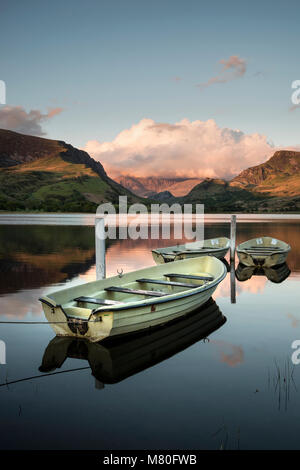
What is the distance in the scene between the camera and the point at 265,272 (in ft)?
93.4

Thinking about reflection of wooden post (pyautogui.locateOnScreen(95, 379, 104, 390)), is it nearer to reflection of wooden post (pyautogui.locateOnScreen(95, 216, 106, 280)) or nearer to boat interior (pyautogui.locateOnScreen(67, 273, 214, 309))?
boat interior (pyautogui.locateOnScreen(67, 273, 214, 309))

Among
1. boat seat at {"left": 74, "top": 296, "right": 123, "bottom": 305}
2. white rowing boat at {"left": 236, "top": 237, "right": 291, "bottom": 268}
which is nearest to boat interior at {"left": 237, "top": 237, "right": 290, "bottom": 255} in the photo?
white rowing boat at {"left": 236, "top": 237, "right": 291, "bottom": 268}

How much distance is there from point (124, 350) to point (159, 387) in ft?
8.43

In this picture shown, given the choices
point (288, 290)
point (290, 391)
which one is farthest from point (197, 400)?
point (288, 290)

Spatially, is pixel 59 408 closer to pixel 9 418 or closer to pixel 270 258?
pixel 9 418

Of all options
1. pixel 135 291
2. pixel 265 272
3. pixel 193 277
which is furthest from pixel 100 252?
pixel 265 272

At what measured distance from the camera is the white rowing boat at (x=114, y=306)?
11188 millimetres

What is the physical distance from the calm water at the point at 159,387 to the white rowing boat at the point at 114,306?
62cm

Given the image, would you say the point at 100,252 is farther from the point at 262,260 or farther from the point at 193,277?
the point at 262,260

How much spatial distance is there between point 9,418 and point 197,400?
4.05 m

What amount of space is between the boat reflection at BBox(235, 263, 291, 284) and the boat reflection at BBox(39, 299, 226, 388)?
1248cm

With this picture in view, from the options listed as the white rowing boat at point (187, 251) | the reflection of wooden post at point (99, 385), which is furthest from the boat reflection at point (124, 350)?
the white rowing boat at point (187, 251)

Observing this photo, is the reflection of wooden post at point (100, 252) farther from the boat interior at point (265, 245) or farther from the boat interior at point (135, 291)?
the boat interior at point (265, 245)

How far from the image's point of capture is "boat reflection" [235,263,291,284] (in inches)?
1016
